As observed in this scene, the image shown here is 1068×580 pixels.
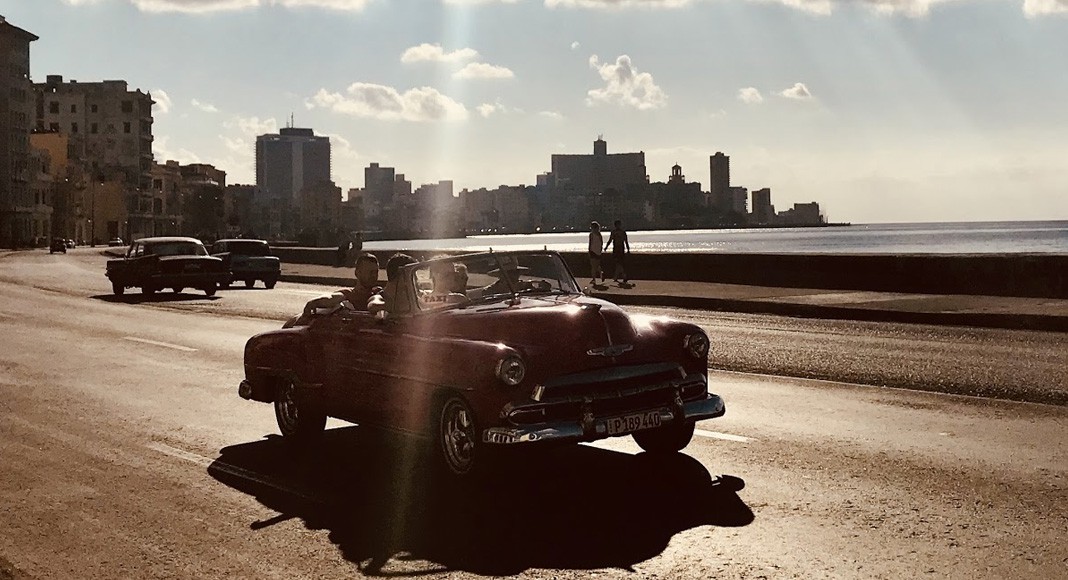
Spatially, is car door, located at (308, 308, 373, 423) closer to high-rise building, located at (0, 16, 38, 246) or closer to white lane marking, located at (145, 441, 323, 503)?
white lane marking, located at (145, 441, 323, 503)

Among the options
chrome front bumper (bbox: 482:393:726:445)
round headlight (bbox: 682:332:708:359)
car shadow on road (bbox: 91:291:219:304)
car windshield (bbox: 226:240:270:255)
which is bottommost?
car shadow on road (bbox: 91:291:219:304)

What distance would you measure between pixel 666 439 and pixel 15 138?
6858 inches

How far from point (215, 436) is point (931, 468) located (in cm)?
579

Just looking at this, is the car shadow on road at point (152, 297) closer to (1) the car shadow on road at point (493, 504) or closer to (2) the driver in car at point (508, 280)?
(1) the car shadow on road at point (493, 504)

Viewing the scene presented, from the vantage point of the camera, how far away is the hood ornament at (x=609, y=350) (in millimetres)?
8242

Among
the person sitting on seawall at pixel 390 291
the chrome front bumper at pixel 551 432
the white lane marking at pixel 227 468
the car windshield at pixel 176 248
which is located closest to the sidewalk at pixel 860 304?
the car windshield at pixel 176 248

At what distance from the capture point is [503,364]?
8094mm

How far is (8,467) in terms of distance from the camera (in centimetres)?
991

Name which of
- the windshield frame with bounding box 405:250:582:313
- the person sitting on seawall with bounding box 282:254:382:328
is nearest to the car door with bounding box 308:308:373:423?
the person sitting on seawall with bounding box 282:254:382:328

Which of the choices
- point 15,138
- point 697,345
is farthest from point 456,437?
point 15,138

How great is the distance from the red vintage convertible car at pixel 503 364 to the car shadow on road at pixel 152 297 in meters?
24.9

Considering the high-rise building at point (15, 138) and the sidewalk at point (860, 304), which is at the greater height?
the high-rise building at point (15, 138)

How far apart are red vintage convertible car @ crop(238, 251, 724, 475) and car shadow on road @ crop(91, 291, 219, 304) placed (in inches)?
982

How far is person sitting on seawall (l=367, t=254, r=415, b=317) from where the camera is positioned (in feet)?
30.9
